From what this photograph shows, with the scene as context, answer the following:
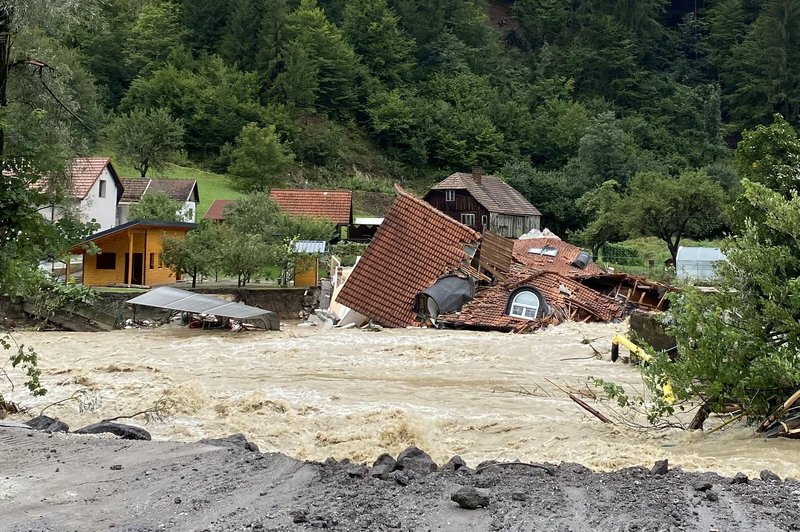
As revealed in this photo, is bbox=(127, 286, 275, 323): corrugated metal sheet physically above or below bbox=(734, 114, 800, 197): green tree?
below

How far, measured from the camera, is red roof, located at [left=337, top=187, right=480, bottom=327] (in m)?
28.4

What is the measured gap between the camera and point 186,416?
12.8 metres

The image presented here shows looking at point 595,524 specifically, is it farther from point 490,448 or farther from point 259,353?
point 259,353

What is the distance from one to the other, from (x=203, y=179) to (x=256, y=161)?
4.42 m

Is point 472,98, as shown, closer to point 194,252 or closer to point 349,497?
point 194,252

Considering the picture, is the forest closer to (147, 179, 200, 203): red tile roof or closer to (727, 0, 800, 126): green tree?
(727, 0, 800, 126): green tree

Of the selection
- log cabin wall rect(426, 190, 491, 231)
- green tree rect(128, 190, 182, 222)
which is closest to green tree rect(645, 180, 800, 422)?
green tree rect(128, 190, 182, 222)

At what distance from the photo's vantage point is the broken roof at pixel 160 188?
47.2 metres

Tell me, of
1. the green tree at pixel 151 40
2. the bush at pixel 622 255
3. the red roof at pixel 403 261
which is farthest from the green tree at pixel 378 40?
the red roof at pixel 403 261

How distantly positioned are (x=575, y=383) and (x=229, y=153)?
54.3 meters

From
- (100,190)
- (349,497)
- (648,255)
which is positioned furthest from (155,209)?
(349,497)

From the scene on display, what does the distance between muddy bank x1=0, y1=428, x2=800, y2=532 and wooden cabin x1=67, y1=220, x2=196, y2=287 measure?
27.5 metres

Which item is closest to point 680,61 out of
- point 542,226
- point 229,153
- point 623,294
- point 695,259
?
point 542,226

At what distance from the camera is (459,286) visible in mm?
28453
